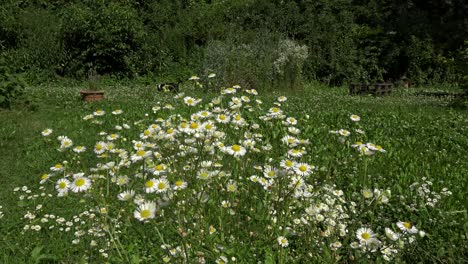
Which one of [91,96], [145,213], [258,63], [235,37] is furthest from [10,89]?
[235,37]

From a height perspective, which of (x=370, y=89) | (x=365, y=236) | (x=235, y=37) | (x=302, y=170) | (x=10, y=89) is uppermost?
(x=302, y=170)

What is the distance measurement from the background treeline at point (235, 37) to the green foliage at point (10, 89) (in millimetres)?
4455

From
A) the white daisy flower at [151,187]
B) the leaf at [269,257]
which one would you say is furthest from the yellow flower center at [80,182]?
the leaf at [269,257]

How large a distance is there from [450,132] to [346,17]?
10.3m

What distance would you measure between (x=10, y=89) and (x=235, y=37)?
7.22 m

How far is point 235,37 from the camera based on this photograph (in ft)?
41.9

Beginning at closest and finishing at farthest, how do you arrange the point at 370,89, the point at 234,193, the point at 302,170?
the point at 302,170 → the point at 234,193 → the point at 370,89

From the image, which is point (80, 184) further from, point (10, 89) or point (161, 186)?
point (10, 89)

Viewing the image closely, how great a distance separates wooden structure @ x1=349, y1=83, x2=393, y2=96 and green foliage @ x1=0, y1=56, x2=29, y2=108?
8208mm

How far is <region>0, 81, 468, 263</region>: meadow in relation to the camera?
1.72 m

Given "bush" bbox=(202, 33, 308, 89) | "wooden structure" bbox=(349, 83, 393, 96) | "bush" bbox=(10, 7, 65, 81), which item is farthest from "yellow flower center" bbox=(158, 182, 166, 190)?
"bush" bbox=(10, 7, 65, 81)

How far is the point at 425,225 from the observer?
2670mm

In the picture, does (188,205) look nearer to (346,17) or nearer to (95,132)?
(95,132)

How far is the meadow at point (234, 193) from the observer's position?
1.72 metres
